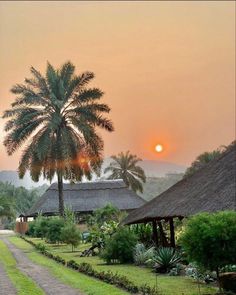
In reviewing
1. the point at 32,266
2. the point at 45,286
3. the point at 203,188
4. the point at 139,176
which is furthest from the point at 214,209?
the point at 139,176

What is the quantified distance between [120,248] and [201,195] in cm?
600

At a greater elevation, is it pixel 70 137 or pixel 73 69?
pixel 73 69

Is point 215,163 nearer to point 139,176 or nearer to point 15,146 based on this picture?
point 15,146

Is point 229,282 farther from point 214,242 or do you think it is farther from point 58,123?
point 58,123

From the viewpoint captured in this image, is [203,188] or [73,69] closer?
[203,188]

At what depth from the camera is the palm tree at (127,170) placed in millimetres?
92356

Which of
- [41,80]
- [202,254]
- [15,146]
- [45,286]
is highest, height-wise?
[41,80]

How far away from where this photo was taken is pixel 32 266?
90.4 ft

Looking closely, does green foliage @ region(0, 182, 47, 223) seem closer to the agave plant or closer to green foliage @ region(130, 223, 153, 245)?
green foliage @ region(130, 223, 153, 245)

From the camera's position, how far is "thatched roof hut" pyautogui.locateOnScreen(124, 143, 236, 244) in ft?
75.3

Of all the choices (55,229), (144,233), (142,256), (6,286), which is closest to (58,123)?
(55,229)

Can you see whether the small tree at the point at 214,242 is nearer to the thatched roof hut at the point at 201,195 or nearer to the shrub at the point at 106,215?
the thatched roof hut at the point at 201,195

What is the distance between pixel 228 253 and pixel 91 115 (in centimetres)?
3176

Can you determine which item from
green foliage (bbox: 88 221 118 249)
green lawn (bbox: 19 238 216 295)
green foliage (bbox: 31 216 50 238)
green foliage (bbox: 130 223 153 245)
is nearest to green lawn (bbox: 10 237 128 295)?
green lawn (bbox: 19 238 216 295)
